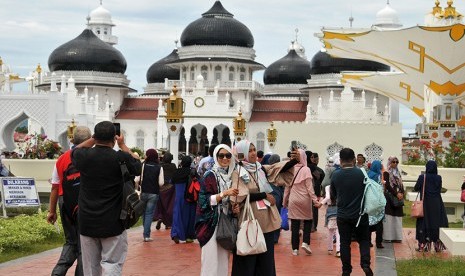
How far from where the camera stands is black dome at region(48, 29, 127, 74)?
209ft

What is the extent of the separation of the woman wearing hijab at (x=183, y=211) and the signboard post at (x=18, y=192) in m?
3.07

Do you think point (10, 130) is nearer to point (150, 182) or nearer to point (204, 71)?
point (204, 71)

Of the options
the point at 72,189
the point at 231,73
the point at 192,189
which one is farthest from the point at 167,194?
the point at 231,73

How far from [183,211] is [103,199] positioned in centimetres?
622

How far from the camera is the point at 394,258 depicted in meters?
11.6

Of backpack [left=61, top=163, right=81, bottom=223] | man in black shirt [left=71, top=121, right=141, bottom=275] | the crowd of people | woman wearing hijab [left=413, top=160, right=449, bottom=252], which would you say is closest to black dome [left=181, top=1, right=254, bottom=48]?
woman wearing hijab [left=413, top=160, right=449, bottom=252]

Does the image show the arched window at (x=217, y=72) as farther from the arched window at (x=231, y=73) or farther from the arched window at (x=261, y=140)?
the arched window at (x=261, y=140)

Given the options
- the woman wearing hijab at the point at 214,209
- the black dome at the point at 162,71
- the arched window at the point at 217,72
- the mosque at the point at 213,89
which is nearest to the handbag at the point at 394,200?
the woman wearing hijab at the point at 214,209

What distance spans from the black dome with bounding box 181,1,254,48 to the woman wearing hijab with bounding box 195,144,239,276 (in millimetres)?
55544

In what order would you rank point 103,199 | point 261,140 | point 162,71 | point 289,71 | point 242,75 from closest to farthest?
1. point 103,199
2. point 261,140
3. point 242,75
4. point 289,71
5. point 162,71

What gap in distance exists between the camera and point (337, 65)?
204 ft

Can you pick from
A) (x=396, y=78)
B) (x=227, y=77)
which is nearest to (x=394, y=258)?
(x=396, y=78)

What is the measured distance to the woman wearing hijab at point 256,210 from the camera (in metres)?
7.51

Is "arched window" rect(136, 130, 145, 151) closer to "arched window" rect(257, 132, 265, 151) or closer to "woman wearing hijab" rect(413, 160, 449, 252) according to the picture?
"arched window" rect(257, 132, 265, 151)
